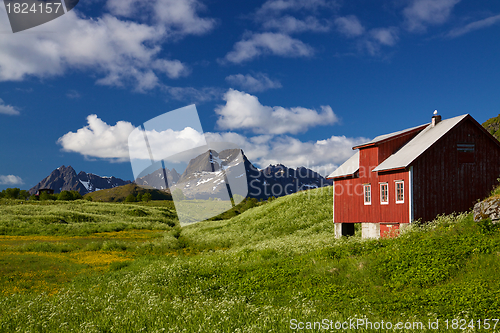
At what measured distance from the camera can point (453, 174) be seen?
2458cm

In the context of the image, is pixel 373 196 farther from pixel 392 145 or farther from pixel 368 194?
pixel 392 145

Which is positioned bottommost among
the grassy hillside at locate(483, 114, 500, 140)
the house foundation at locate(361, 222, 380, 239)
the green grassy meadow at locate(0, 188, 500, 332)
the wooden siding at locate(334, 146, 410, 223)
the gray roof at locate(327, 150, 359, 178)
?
the green grassy meadow at locate(0, 188, 500, 332)

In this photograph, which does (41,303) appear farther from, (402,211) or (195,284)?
(402,211)

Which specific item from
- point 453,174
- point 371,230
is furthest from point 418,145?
point 371,230

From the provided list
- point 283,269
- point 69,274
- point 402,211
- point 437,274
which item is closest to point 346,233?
point 402,211

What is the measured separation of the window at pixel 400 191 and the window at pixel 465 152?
A: 16.3 ft

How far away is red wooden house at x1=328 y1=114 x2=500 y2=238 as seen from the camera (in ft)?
78.6

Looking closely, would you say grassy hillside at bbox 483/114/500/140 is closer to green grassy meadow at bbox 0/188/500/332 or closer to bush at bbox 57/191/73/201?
green grassy meadow at bbox 0/188/500/332

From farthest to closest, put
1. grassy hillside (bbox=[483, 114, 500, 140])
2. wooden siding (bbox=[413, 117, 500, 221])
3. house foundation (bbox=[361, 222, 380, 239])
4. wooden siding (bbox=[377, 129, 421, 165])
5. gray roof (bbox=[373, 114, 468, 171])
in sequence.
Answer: grassy hillside (bbox=[483, 114, 500, 140]) < wooden siding (bbox=[377, 129, 421, 165]) < house foundation (bbox=[361, 222, 380, 239]) < gray roof (bbox=[373, 114, 468, 171]) < wooden siding (bbox=[413, 117, 500, 221])

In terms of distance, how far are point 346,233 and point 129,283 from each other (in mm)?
22608

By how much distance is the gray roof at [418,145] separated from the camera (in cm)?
2438

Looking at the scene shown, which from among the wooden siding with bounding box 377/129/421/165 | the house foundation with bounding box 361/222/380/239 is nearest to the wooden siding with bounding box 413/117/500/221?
the house foundation with bounding box 361/222/380/239

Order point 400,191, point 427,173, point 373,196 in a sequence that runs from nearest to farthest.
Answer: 1. point 427,173
2. point 400,191
3. point 373,196

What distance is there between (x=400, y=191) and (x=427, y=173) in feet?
7.75
